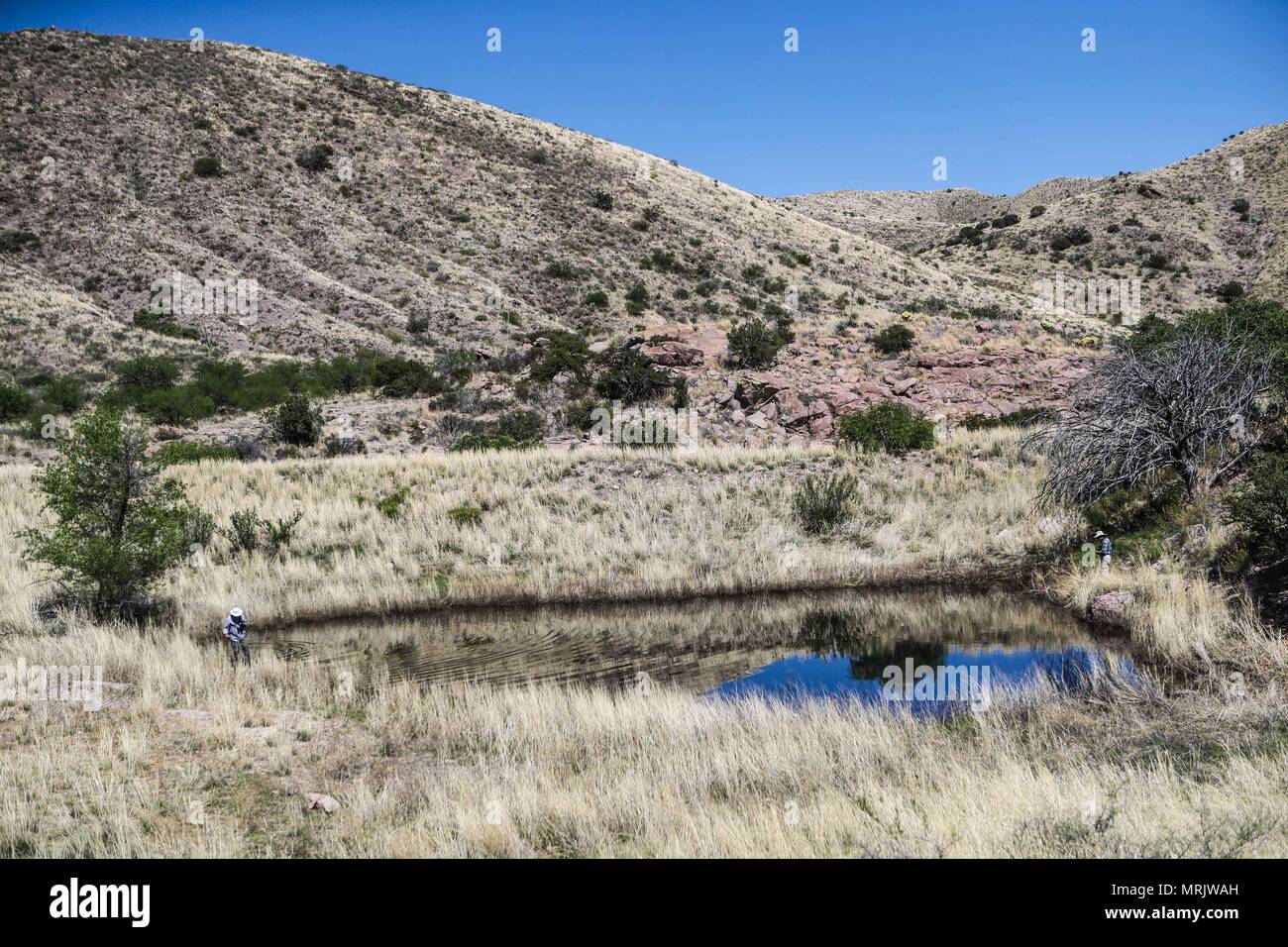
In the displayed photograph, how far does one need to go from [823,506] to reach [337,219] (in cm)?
4425

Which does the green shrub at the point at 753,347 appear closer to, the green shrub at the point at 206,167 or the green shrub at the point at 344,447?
the green shrub at the point at 344,447

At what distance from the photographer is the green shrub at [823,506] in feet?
56.2

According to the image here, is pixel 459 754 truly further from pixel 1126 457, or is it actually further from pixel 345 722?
pixel 1126 457

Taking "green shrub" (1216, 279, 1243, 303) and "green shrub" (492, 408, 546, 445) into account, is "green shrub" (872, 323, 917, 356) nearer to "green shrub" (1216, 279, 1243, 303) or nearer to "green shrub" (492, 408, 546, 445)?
"green shrub" (492, 408, 546, 445)

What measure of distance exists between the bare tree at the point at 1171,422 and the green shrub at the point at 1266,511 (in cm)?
202

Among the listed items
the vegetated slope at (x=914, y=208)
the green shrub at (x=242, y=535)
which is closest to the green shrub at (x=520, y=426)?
the green shrub at (x=242, y=535)

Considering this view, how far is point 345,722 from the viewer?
8.72 meters

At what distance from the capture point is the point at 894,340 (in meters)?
28.7

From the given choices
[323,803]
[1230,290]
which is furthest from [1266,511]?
[1230,290]

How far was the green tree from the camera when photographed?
1208 centimetres

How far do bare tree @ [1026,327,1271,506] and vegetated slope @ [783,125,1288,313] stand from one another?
45.8 meters

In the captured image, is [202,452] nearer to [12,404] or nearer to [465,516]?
[465,516]
